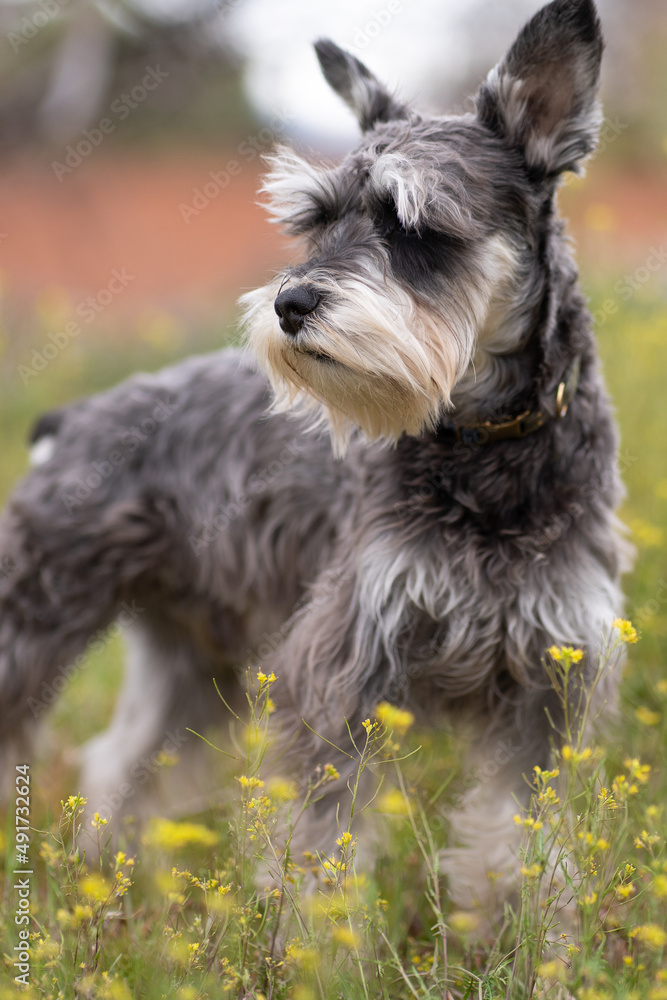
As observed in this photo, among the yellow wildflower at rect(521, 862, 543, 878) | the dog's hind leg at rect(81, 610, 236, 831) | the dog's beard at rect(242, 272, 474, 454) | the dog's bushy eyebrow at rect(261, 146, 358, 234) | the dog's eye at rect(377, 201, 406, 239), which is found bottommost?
the dog's hind leg at rect(81, 610, 236, 831)

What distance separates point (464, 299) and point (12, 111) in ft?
70.0

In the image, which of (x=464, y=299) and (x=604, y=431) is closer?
(x=464, y=299)

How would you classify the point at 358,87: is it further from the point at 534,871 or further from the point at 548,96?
the point at 534,871

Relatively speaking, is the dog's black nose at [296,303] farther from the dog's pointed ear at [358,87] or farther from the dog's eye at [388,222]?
the dog's pointed ear at [358,87]

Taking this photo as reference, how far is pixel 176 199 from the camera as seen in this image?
26516 millimetres

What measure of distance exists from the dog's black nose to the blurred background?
1674mm

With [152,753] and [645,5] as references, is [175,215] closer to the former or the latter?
[645,5]

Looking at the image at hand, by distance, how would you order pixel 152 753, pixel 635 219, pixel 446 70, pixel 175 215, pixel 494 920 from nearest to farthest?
pixel 494 920 → pixel 152 753 → pixel 446 70 → pixel 635 219 → pixel 175 215

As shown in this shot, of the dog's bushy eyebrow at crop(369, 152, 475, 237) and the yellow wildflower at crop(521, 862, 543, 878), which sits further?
the dog's bushy eyebrow at crop(369, 152, 475, 237)

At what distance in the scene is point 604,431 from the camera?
316cm

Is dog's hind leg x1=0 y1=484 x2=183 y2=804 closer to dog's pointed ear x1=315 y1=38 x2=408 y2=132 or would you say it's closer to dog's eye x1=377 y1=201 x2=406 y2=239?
dog's eye x1=377 y1=201 x2=406 y2=239

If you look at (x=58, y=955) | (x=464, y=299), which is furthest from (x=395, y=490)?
(x=58, y=955)

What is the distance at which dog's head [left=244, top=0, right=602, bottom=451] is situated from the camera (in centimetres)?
278

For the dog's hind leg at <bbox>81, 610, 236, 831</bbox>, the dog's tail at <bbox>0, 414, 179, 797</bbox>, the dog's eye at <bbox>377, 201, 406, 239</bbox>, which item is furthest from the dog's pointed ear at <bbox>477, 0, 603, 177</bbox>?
the dog's hind leg at <bbox>81, 610, 236, 831</bbox>
